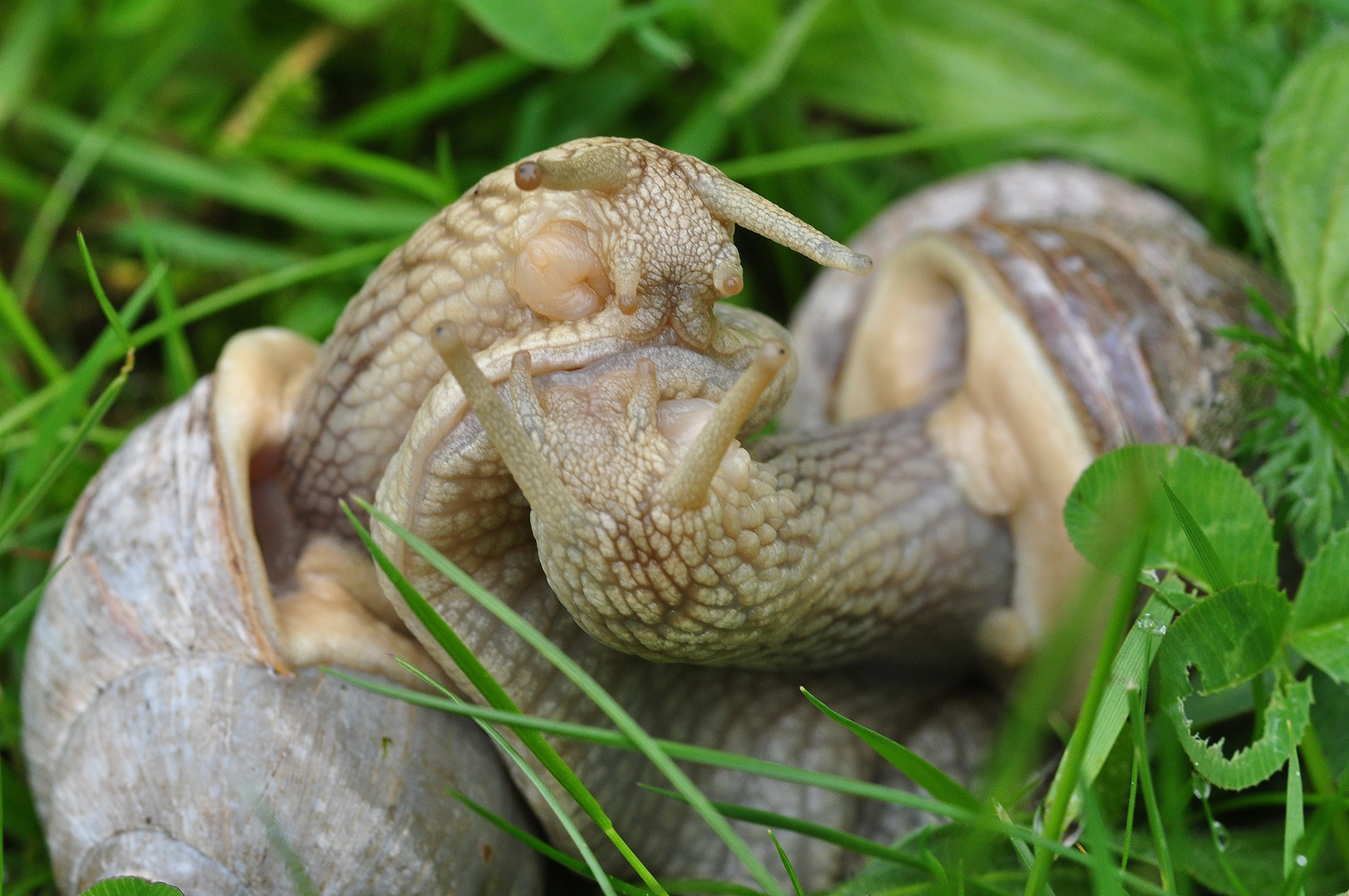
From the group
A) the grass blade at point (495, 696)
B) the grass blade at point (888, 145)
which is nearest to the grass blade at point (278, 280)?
the grass blade at point (888, 145)

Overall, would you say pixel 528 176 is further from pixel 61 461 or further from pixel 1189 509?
pixel 1189 509

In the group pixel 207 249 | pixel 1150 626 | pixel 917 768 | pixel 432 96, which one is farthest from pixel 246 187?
pixel 1150 626

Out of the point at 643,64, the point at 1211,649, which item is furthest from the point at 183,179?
the point at 1211,649

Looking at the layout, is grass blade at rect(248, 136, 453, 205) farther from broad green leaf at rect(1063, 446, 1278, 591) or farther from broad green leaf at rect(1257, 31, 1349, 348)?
broad green leaf at rect(1257, 31, 1349, 348)

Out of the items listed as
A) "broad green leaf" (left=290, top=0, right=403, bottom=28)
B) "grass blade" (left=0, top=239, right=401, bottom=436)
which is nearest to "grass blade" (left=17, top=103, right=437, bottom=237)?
"grass blade" (left=0, top=239, right=401, bottom=436)

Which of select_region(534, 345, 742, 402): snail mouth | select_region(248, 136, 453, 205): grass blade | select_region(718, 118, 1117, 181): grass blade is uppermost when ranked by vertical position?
select_region(718, 118, 1117, 181): grass blade

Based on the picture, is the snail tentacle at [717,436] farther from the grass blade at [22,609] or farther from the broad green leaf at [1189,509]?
the grass blade at [22,609]
